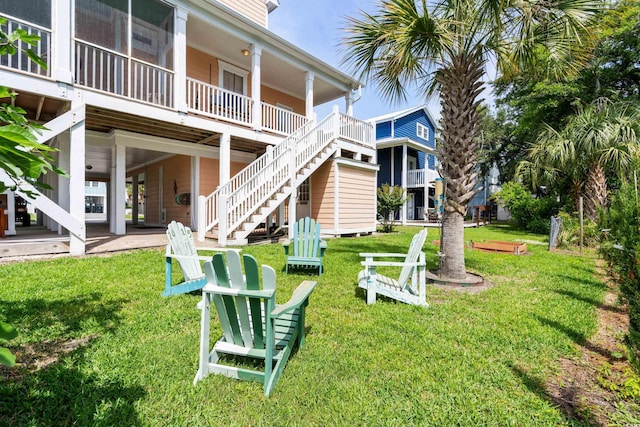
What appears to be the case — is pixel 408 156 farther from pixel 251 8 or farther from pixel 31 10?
pixel 31 10

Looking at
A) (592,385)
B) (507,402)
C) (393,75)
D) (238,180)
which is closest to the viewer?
(507,402)

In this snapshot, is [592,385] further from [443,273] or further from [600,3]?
[600,3]

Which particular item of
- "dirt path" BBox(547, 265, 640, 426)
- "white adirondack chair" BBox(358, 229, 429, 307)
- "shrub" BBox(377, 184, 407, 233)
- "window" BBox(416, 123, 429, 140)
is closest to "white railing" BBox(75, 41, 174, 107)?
"white adirondack chair" BBox(358, 229, 429, 307)

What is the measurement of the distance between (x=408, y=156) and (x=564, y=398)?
2221cm

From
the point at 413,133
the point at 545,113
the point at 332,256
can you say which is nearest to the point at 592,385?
the point at 332,256

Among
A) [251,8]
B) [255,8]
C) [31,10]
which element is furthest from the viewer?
[255,8]

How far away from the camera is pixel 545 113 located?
16.5 metres

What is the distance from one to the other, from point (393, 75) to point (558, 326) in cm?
448

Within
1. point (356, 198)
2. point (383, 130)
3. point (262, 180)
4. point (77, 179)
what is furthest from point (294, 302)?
point (383, 130)

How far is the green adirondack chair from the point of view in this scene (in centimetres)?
217

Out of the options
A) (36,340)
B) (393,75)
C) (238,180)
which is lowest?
(36,340)

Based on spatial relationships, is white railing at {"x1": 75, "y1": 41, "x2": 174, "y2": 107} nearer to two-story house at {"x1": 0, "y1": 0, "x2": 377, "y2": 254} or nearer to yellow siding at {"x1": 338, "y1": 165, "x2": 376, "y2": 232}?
two-story house at {"x1": 0, "y1": 0, "x2": 377, "y2": 254}

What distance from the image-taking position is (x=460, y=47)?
496 cm

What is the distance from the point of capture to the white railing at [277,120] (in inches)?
423
